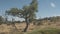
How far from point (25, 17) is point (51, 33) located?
11922mm

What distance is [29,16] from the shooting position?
38.7m

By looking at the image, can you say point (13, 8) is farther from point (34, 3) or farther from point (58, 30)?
point (58, 30)

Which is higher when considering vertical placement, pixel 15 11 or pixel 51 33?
pixel 15 11

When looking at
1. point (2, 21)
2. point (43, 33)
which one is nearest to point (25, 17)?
point (43, 33)

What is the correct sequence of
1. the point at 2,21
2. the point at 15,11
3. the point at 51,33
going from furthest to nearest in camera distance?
1. the point at 2,21
2. the point at 15,11
3. the point at 51,33

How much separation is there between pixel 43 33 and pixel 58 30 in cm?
239

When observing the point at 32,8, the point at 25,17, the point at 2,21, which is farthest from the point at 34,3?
the point at 2,21

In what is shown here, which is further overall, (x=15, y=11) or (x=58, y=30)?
(x=15, y=11)

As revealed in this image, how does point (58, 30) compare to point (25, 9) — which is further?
point (25, 9)

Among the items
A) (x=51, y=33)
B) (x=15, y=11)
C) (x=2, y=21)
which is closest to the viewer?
(x=51, y=33)

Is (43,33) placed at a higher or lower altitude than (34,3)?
lower

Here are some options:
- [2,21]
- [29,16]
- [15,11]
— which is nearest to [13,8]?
[15,11]

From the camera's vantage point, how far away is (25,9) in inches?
1515

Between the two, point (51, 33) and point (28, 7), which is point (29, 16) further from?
point (51, 33)
